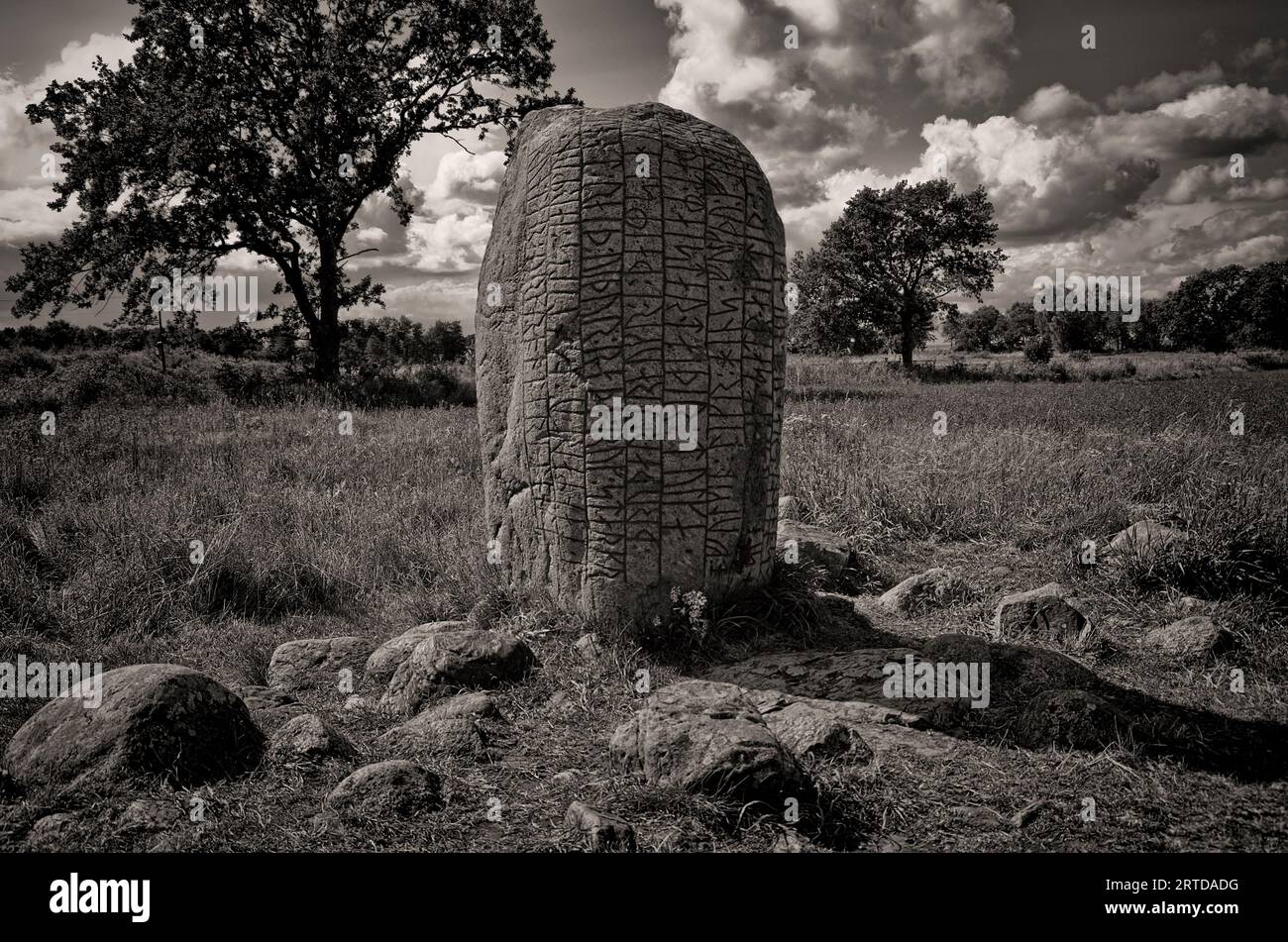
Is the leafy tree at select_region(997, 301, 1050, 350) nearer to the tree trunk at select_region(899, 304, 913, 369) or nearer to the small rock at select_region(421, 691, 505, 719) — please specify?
the tree trunk at select_region(899, 304, 913, 369)

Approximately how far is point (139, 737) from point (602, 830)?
1.88 m

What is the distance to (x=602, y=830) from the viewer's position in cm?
252

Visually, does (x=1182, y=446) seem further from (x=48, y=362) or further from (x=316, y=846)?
(x=48, y=362)

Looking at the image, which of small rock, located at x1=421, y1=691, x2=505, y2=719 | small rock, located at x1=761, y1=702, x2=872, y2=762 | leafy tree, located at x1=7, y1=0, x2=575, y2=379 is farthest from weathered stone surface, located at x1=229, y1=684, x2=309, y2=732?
leafy tree, located at x1=7, y1=0, x2=575, y2=379

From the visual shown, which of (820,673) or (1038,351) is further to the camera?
(1038,351)

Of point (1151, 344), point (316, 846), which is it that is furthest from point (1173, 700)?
point (1151, 344)

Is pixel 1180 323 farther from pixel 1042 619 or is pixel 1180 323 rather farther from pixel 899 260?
pixel 1042 619

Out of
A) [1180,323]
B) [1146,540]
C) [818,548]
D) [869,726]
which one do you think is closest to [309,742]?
[869,726]

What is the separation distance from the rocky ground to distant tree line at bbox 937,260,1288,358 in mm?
31805

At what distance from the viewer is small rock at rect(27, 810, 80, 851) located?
2613mm

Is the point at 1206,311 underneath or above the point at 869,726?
above

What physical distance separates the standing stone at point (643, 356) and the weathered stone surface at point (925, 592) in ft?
3.53

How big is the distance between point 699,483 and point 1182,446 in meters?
5.62

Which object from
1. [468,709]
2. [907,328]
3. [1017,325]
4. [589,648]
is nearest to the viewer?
[468,709]
